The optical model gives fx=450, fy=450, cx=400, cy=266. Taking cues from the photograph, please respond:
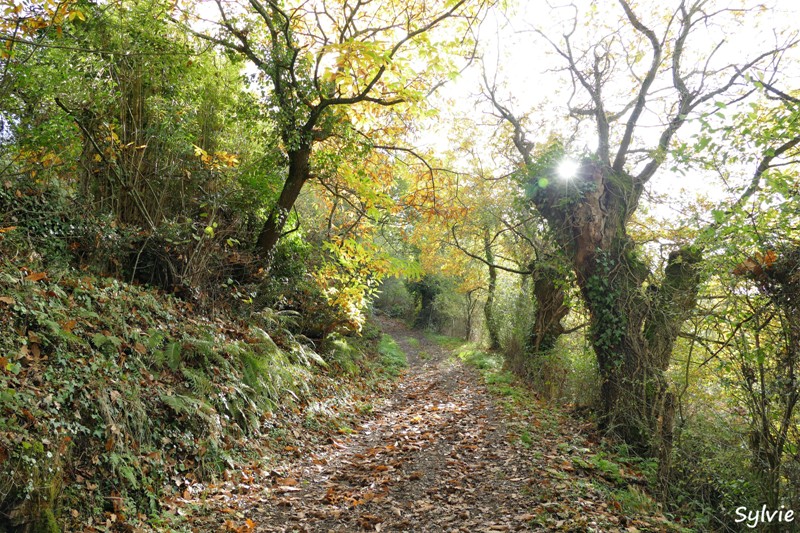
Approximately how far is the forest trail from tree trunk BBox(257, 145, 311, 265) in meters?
4.44

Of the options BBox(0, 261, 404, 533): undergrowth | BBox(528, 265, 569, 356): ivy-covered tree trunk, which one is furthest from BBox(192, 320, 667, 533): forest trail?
BBox(528, 265, 569, 356): ivy-covered tree trunk

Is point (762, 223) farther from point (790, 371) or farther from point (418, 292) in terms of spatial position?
point (418, 292)

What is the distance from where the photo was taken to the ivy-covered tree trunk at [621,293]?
7.09 meters

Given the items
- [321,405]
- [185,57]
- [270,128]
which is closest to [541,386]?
[321,405]

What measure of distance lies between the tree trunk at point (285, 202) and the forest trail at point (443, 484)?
14.6 feet

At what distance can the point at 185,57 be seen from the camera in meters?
7.93

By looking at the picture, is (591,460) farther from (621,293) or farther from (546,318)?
(546,318)

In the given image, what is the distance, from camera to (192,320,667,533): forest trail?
4410 mm

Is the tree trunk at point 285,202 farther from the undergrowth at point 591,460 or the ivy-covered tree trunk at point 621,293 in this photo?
the undergrowth at point 591,460

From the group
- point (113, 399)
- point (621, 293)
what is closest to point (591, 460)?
point (621, 293)

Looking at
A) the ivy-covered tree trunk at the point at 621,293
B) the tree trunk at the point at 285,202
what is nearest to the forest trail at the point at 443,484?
the ivy-covered tree trunk at the point at 621,293

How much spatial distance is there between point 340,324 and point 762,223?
8.26 metres

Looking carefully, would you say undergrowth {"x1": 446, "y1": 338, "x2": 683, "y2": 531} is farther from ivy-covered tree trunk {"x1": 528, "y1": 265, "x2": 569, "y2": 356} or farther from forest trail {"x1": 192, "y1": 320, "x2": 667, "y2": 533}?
ivy-covered tree trunk {"x1": 528, "y1": 265, "x2": 569, "y2": 356}

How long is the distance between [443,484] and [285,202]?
6.63 metres
